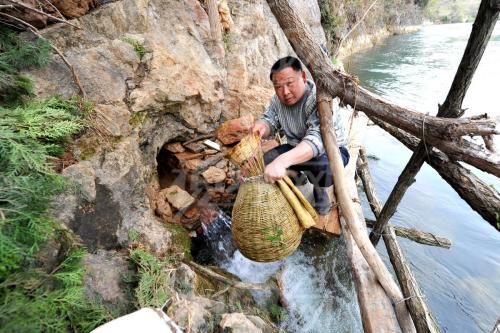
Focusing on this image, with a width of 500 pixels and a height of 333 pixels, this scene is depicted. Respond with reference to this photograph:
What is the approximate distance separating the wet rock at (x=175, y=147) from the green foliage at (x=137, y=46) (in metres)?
1.20

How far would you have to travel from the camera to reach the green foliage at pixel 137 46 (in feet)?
11.5

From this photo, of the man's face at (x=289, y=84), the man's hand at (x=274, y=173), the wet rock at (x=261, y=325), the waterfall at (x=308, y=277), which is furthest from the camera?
the waterfall at (x=308, y=277)

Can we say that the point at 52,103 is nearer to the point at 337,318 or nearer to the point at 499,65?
the point at 337,318

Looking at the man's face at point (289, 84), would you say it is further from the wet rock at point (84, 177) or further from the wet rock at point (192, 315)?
the wet rock at point (192, 315)

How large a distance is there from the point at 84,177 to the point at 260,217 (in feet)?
4.90

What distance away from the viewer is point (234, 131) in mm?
4227

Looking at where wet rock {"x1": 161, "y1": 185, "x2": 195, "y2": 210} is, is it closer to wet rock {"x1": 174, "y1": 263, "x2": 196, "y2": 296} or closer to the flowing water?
the flowing water

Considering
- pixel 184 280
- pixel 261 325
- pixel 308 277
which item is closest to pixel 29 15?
pixel 184 280

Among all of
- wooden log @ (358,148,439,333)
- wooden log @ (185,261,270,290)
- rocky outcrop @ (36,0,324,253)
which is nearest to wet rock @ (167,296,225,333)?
wooden log @ (185,261,270,290)

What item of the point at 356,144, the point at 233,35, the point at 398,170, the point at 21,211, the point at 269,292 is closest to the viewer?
the point at 21,211

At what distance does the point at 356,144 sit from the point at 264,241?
11.2 ft

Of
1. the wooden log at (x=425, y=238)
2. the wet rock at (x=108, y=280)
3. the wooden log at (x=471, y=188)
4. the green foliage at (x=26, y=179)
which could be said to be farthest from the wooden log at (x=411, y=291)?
the green foliage at (x=26, y=179)

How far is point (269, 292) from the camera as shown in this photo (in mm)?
3043

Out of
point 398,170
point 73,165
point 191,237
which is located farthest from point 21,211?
point 398,170
